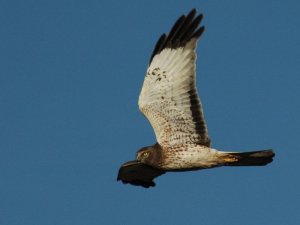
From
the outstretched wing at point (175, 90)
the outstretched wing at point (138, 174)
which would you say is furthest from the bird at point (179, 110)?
the outstretched wing at point (138, 174)

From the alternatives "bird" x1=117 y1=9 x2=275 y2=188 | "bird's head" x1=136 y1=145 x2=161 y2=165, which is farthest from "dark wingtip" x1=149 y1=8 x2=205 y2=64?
"bird's head" x1=136 y1=145 x2=161 y2=165

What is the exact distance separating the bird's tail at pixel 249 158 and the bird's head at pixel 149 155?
45.5 inches

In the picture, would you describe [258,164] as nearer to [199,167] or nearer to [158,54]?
[199,167]

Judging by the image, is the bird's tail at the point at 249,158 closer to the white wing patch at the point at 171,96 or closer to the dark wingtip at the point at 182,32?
the white wing patch at the point at 171,96

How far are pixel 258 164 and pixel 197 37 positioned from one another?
2.39m

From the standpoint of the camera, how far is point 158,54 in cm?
1314

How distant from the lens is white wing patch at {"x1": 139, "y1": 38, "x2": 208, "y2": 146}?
12.9 m

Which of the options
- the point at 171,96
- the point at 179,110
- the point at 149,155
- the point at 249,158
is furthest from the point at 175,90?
the point at 249,158

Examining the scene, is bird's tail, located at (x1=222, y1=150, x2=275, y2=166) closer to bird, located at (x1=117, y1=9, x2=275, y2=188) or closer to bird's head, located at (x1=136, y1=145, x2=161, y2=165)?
bird, located at (x1=117, y1=9, x2=275, y2=188)

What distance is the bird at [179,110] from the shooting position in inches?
507

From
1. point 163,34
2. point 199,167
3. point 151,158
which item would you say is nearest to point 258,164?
point 199,167

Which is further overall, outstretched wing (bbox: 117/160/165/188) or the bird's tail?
outstretched wing (bbox: 117/160/165/188)

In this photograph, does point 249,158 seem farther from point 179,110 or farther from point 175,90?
point 175,90

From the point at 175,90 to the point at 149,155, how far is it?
1266 millimetres
